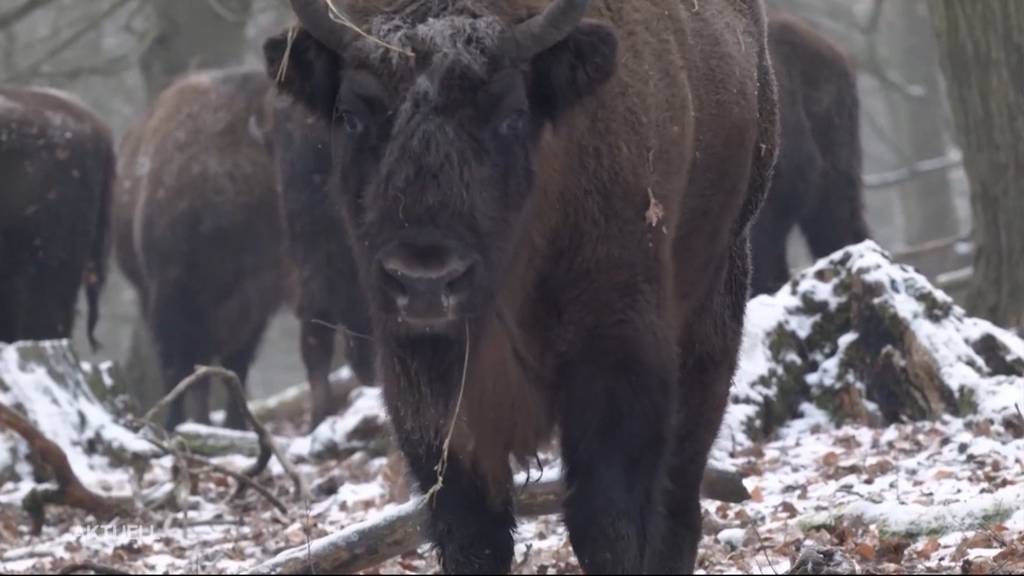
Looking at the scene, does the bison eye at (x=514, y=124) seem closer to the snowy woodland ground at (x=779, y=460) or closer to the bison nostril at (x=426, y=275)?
the bison nostril at (x=426, y=275)

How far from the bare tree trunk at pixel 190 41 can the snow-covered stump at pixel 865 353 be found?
7.77 m

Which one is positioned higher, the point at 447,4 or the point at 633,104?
the point at 447,4

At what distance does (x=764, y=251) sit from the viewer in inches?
442

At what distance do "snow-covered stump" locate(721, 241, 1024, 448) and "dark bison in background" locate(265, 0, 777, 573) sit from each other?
315cm

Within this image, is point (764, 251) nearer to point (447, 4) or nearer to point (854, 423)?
point (854, 423)

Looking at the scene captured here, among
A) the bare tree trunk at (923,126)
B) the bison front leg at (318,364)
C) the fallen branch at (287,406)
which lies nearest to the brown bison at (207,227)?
the fallen branch at (287,406)

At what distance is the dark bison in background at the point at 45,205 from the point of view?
35.1 feet

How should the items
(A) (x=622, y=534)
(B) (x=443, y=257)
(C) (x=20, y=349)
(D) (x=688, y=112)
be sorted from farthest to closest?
(C) (x=20, y=349), (D) (x=688, y=112), (A) (x=622, y=534), (B) (x=443, y=257)

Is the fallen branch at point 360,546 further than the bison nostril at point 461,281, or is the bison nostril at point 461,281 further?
the fallen branch at point 360,546

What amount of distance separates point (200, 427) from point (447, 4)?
248 inches

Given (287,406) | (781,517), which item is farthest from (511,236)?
(287,406)

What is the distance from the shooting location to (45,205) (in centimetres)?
1092

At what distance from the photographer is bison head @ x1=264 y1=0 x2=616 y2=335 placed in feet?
15.1

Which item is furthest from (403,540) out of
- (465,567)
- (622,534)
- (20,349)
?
(20,349)
